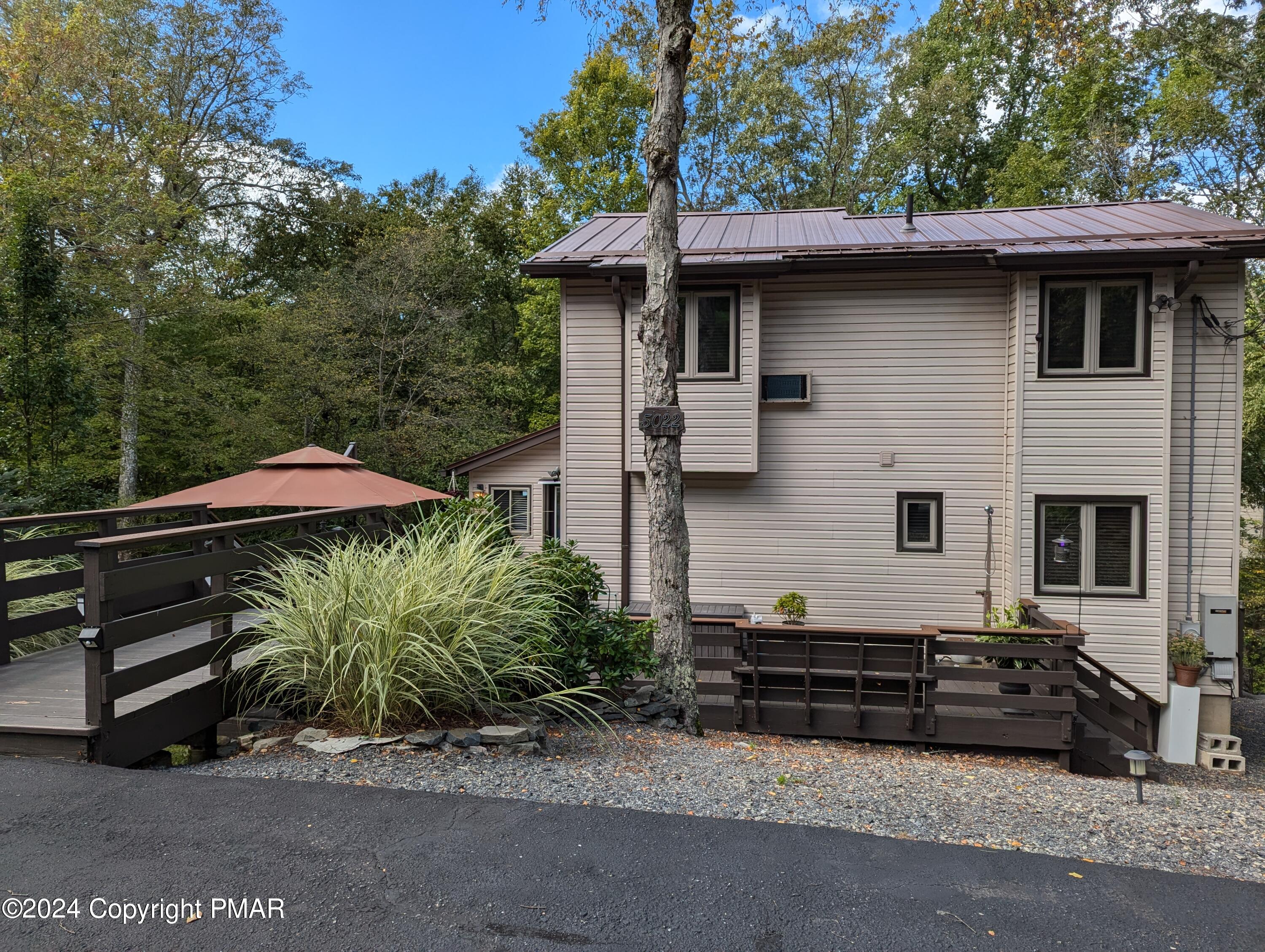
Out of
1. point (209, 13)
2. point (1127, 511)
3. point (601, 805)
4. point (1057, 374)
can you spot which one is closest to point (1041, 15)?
point (1057, 374)

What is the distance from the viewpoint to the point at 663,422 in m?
5.71

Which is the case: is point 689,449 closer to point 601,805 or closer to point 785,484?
point 785,484

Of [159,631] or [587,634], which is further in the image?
[587,634]

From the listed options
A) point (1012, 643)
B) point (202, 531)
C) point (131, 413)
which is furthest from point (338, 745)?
point (131, 413)

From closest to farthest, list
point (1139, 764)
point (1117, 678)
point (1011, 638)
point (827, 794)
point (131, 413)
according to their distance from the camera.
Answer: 1. point (827, 794)
2. point (1139, 764)
3. point (1011, 638)
4. point (1117, 678)
5. point (131, 413)

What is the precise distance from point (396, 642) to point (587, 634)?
5.54ft

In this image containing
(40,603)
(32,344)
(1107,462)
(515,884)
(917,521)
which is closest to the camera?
(515,884)

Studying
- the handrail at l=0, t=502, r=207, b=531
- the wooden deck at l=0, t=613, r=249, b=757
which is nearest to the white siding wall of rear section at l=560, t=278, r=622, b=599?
the handrail at l=0, t=502, r=207, b=531

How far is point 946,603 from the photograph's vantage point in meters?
9.18

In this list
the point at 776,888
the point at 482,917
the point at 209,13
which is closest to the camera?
the point at 482,917

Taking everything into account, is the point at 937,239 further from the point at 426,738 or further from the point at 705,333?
the point at 426,738

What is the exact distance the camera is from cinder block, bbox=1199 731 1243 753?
8500 millimetres

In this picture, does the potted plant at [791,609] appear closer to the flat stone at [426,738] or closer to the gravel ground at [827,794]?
the gravel ground at [827,794]

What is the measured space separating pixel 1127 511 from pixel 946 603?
235 centimetres
